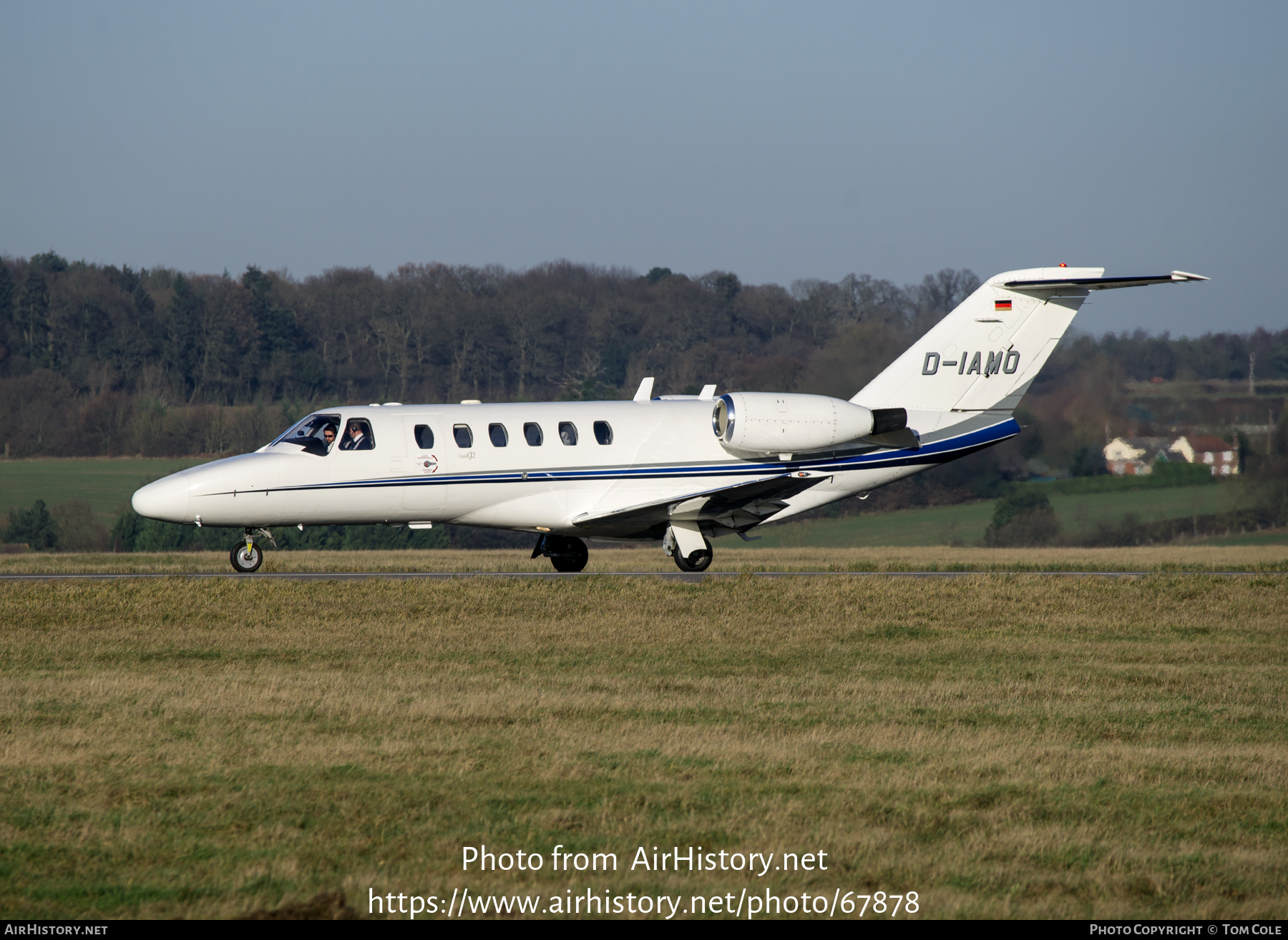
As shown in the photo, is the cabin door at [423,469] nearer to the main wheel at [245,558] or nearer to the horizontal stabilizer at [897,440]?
the main wheel at [245,558]

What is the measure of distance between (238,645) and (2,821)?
7922 mm

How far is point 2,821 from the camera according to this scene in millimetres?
7684

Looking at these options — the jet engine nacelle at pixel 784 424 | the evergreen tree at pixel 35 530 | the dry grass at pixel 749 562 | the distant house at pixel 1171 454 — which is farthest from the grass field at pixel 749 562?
the evergreen tree at pixel 35 530

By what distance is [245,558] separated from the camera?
2272cm

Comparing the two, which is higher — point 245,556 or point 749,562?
point 245,556

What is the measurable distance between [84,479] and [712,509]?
170 feet

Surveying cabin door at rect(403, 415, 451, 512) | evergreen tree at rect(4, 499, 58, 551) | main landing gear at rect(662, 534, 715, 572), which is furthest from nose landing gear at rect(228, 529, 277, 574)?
evergreen tree at rect(4, 499, 58, 551)

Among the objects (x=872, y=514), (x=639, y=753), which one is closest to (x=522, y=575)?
(x=639, y=753)

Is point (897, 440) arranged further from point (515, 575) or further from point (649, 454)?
point (515, 575)

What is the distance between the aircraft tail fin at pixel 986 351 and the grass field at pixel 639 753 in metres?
7.13

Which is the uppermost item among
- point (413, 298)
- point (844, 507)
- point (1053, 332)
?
point (413, 298)

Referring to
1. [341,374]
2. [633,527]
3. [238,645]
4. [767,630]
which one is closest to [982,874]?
[767,630]

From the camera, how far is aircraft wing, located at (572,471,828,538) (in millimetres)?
22031
